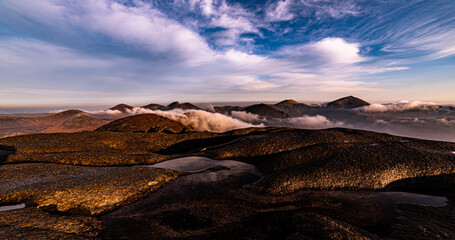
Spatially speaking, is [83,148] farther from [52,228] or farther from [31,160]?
[52,228]

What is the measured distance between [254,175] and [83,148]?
25842 millimetres

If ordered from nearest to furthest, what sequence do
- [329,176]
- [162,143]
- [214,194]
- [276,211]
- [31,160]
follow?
[276,211], [214,194], [329,176], [31,160], [162,143]

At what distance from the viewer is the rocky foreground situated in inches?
342

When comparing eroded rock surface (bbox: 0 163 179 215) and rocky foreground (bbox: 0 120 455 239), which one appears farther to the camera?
eroded rock surface (bbox: 0 163 179 215)

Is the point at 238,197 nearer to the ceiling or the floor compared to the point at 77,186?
nearer to the floor

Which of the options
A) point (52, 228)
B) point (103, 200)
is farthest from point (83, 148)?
point (52, 228)

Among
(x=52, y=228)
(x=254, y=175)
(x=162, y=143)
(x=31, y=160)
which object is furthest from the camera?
(x=162, y=143)

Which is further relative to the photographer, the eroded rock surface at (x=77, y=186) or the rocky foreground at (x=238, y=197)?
the eroded rock surface at (x=77, y=186)

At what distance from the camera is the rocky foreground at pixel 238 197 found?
342 inches

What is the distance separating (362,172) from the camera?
1504 cm

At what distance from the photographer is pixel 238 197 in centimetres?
1247

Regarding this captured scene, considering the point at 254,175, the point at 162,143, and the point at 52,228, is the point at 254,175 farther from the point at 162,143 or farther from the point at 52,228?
the point at 162,143

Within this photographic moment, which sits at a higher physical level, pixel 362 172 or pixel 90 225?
pixel 362 172

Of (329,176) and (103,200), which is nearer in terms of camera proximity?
(103,200)
